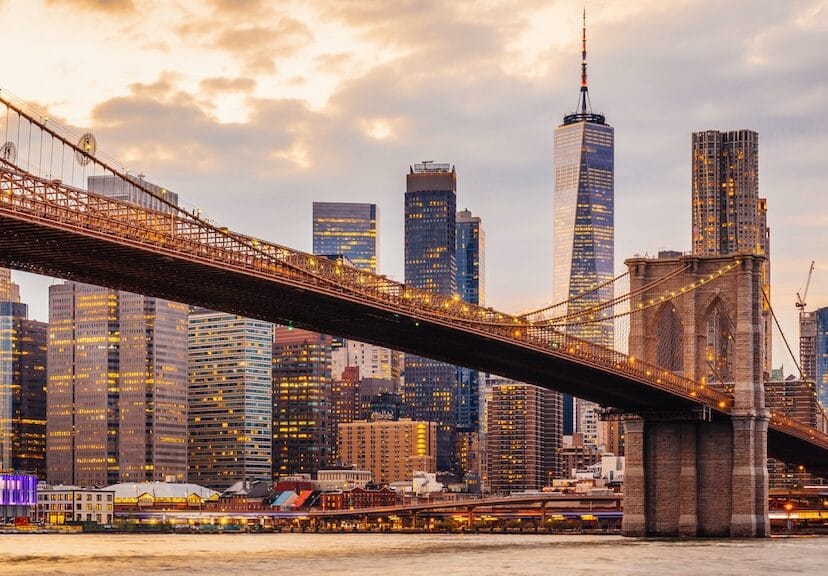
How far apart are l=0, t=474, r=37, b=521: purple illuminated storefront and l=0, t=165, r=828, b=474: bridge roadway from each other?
82.0 meters

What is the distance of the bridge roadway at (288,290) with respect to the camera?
1938 inches

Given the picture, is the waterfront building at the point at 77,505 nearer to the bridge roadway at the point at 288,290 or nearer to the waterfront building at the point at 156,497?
the waterfront building at the point at 156,497

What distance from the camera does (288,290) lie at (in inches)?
2315

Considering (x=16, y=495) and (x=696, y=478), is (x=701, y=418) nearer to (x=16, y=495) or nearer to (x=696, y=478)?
(x=696, y=478)

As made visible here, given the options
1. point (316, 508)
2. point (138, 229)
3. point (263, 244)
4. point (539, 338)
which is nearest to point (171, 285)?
point (263, 244)

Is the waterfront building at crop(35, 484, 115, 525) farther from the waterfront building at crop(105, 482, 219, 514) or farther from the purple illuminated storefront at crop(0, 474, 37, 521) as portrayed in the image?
the purple illuminated storefront at crop(0, 474, 37, 521)

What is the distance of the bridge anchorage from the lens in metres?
51.8

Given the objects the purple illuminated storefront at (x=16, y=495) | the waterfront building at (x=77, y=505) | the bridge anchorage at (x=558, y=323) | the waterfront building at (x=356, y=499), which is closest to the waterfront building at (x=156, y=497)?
the waterfront building at (x=77, y=505)

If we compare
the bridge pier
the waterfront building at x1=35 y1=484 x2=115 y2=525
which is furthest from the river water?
the waterfront building at x1=35 y1=484 x2=115 y2=525

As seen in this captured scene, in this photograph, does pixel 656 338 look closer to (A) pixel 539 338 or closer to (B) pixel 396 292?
(A) pixel 539 338

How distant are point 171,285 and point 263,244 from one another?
13.1ft

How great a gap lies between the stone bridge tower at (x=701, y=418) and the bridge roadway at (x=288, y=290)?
1664 millimetres

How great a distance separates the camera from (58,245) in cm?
5034

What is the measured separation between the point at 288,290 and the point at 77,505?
11682 cm
